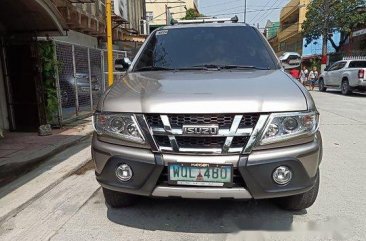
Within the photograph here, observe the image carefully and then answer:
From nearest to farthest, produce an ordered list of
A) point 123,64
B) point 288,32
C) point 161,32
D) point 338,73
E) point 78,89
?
1. point 161,32
2. point 123,64
3. point 78,89
4. point 338,73
5. point 288,32

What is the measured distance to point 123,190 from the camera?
2.95m

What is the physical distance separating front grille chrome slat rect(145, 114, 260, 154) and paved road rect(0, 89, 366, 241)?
2.70ft

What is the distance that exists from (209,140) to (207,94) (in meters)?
0.37

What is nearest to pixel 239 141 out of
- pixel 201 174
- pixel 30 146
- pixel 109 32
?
pixel 201 174

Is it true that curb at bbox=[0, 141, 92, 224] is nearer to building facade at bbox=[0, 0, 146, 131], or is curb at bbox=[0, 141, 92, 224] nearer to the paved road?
the paved road

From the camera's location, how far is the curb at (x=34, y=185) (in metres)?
3.73

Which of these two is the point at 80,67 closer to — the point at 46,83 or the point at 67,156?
the point at 46,83

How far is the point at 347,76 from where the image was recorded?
54.6 ft

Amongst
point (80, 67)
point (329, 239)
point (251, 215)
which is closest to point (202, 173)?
point (251, 215)

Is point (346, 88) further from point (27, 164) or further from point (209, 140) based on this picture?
point (209, 140)

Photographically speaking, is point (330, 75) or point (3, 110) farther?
point (330, 75)

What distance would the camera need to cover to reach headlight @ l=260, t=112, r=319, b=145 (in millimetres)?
2729

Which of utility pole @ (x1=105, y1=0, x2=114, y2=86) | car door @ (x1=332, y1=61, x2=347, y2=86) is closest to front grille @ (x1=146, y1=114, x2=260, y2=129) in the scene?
utility pole @ (x1=105, y1=0, x2=114, y2=86)

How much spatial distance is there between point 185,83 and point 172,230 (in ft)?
4.30
